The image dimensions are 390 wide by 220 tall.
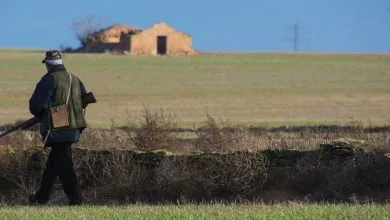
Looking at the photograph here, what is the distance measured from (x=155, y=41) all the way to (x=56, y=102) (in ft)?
215

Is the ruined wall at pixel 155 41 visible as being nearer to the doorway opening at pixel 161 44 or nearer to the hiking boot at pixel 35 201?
the doorway opening at pixel 161 44

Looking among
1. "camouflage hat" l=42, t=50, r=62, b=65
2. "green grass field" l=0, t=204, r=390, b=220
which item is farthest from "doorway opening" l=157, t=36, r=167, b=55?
"green grass field" l=0, t=204, r=390, b=220

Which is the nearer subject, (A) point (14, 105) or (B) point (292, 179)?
(B) point (292, 179)

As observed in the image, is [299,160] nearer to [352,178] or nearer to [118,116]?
[352,178]

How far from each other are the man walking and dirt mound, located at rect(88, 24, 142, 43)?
230 feet

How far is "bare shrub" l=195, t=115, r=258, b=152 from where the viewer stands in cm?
1316

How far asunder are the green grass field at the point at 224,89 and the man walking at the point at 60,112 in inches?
597

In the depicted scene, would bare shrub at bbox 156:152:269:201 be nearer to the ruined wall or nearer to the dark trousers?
the dark trousers

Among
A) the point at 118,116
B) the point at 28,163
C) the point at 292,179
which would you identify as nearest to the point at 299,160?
the point at 292,179

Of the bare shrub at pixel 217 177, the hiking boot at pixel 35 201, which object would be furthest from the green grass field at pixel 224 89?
the hiking boot at pixel 35 201

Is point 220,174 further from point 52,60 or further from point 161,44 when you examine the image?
point 161,44

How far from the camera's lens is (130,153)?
12.7 meters

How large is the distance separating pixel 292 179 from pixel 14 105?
22.3 meters

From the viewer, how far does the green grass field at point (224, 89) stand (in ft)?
101
